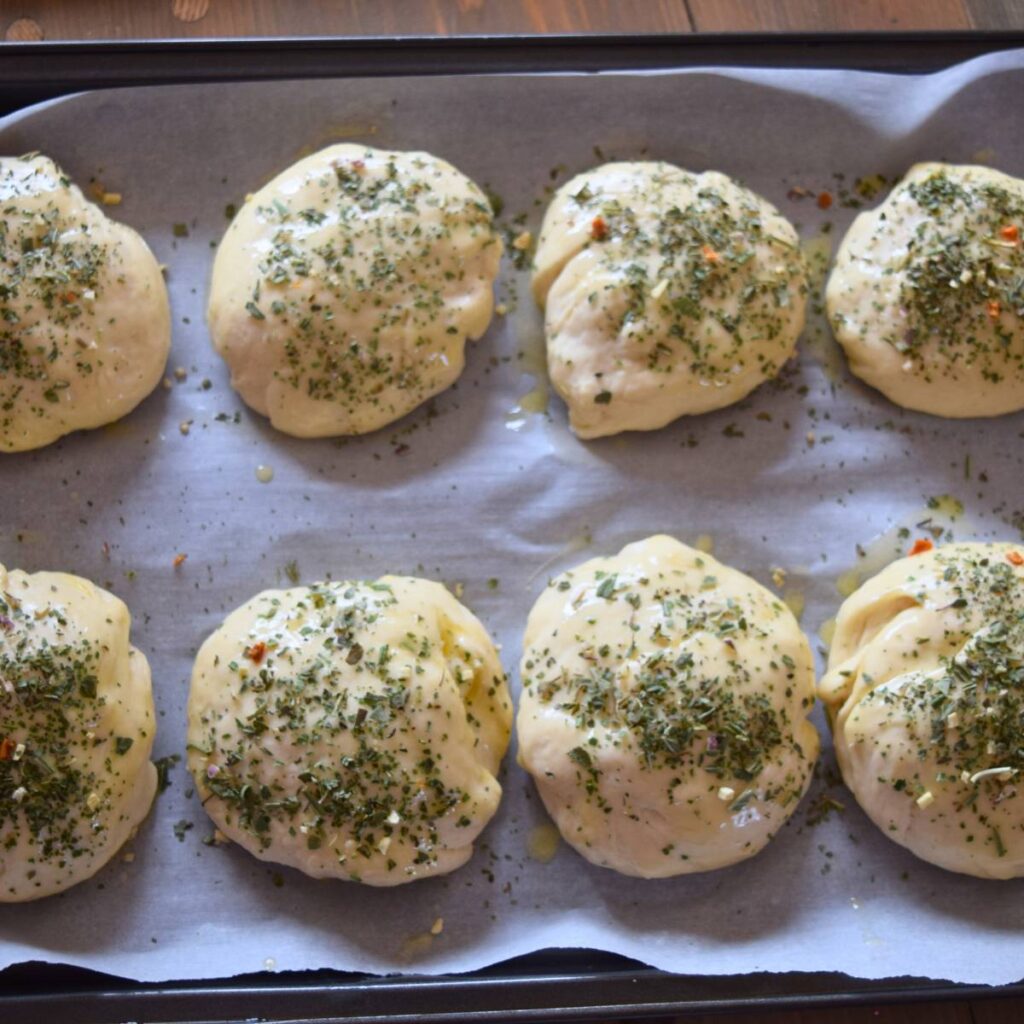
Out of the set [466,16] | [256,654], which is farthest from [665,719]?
[466,16]

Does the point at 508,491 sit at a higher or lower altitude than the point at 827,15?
lower

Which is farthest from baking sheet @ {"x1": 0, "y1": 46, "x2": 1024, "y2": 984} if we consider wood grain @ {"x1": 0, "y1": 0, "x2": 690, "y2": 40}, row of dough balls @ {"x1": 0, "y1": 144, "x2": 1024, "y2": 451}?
wood grain @ {"x1": 0, "y1": 0, "x2": 690, "y2": 40}

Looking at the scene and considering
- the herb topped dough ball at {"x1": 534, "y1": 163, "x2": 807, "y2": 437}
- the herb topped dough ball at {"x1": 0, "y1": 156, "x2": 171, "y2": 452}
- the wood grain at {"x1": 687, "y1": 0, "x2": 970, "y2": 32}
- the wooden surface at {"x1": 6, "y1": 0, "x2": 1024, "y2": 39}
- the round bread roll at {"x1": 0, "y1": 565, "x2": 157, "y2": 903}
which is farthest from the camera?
the wood grain at {"x1": 687, "y1": 0, "x2": 970, "y2": 32}

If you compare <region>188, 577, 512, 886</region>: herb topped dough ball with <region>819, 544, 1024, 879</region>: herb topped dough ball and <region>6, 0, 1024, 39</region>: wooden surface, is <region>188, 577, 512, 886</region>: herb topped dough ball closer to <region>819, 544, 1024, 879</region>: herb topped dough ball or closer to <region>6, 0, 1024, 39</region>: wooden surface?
<region>819, 544, 1024, 879</region>: herb topped dough ball

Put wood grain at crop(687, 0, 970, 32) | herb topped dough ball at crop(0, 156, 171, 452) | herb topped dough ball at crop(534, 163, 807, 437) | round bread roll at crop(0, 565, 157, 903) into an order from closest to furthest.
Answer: round bread roll at crop(0, 565, 157, 903) < herb topped dough ball at crop(0, 156, 171, 452) < herb topped dough ball at crop(534, 163, 807, 437) < wood grain at crop(687, 0, 970, 32)

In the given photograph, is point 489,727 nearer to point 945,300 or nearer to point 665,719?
point 665,719

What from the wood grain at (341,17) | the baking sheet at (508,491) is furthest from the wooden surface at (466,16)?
the baking sheet at (508,491)
